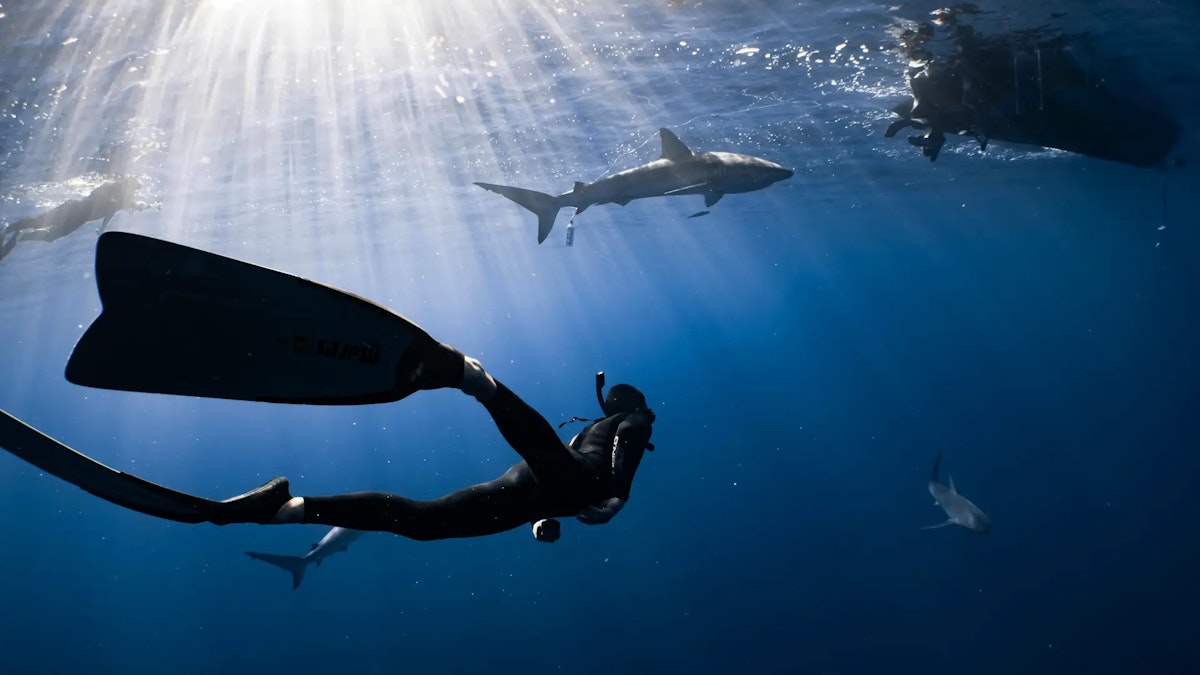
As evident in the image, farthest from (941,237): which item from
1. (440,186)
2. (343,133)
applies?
(343,133)

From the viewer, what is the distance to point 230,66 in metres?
13.1

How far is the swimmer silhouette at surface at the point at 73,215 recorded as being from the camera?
1906cm

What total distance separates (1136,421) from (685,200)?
6069cm

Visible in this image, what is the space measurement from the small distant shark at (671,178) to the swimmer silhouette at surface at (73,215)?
15.6m

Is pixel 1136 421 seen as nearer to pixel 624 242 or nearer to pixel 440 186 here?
pixel 624 242

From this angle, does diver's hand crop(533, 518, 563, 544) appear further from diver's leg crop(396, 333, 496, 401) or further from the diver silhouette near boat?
the diver silhouette near boat

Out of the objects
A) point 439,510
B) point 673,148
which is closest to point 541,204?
point 673,148

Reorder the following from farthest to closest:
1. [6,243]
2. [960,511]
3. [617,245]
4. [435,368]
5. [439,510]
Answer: [617,245], [6,243], [960,511], [439,510], [435,368]

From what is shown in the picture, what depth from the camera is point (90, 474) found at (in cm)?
297

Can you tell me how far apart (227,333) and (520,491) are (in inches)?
84.8

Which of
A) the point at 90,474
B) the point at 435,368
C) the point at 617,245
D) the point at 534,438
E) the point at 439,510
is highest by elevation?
the point at 435,368

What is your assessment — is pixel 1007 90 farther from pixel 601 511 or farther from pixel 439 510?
pixel 439 510

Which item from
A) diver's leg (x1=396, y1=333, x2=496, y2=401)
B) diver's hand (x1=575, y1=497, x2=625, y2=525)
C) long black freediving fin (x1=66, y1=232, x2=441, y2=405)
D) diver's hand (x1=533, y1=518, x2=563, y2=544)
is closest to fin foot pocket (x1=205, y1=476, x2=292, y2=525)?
long black freediving fin (x1=66, y1=232, x2=441, y2=405)

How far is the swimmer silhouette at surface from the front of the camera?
19062 mm
